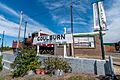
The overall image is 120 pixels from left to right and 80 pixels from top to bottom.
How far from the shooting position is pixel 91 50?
19.6 meters

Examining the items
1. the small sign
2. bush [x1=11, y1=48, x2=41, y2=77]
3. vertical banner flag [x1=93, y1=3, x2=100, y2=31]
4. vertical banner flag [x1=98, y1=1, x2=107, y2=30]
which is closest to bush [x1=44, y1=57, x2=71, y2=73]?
bush [x1=11, y1=48, x2=41, y2=77]

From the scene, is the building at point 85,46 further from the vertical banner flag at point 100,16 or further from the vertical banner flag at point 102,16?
the vertical banner flag at point 102,16

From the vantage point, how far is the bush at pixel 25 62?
11227 mm

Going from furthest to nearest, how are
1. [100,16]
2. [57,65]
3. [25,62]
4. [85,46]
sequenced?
[85,46] < [25,62] < [57,65] < [100,16]

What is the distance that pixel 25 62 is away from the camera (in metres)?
11.5

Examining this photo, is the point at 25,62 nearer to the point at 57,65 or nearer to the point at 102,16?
the point at 57,65

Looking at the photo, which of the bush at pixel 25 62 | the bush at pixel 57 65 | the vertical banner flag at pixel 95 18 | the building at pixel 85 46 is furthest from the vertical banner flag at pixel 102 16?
the building at pixel 85 46

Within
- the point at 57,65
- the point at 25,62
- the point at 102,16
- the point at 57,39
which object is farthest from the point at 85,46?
the point at 102,16

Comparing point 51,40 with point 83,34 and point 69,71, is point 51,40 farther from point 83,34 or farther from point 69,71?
point 83,34

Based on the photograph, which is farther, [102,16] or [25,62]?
[25,62]

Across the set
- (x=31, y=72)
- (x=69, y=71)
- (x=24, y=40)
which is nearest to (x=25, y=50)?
(x=31, y=72)

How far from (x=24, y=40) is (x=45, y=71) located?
62.6 feet

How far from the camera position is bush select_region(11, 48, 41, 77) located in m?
11.2

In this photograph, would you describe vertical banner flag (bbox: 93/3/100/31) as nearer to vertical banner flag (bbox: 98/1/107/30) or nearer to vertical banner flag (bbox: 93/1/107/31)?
vertical banner flag (bbox: 93/1/107/31)
